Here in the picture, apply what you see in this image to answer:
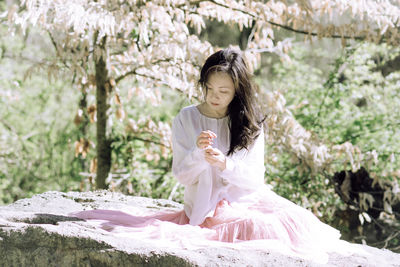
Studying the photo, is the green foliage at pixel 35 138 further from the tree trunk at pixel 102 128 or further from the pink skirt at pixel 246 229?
the pink skirt at pixel 246 229

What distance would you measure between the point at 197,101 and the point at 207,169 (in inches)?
76.5

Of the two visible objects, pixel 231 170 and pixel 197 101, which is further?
pixel 197 101

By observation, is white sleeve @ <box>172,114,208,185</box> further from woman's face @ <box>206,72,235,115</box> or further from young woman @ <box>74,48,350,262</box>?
woman's face @ <box>206,72,235,115</box>

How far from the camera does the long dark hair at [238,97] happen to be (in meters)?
2.71

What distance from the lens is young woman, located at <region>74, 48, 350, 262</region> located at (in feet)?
8.04

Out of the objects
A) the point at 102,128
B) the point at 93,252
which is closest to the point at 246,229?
the point at 93,252

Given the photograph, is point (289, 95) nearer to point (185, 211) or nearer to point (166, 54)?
point (166, 54)

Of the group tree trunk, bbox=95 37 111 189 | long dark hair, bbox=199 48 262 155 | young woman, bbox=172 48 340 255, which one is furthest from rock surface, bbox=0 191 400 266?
tree trunk, bbox=95 37 111 189

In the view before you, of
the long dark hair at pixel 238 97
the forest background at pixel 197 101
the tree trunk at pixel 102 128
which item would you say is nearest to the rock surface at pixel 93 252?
the long dark hair at pixel 238 97

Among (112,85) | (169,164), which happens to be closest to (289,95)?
(169,164)

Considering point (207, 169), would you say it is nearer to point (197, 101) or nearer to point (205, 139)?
point (205, 139)

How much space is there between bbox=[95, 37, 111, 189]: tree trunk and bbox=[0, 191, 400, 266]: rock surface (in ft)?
6.95

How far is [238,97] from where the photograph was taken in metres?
2.83

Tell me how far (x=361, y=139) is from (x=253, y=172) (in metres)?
3.63
